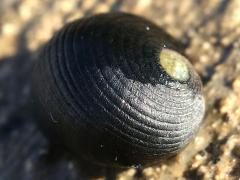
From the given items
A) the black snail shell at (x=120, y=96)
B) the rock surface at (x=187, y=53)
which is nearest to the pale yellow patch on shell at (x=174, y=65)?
the black snail shell at (x=120, y=96)

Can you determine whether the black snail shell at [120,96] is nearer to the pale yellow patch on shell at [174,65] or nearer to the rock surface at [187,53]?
the pale yellow patch on shell at [174,65]

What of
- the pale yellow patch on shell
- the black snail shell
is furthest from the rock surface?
the pale yellow patch on shell

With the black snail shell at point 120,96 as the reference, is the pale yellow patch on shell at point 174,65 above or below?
above

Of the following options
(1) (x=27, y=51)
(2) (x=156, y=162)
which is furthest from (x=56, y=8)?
(2) (x=156, y=162)

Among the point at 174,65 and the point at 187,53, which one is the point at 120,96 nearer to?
the point at 174,65

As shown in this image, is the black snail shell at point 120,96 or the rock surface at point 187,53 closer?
the black snail shell at point 120,96

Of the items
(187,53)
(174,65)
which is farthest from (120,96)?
(187,53)
